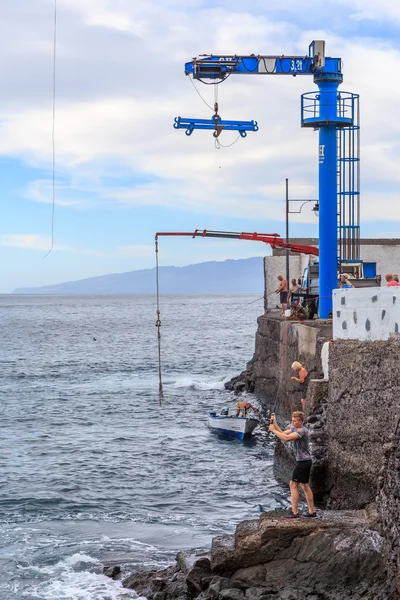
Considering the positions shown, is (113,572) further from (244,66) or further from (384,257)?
(384,257)

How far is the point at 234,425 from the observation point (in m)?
28.6

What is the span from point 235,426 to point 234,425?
5 centimetres

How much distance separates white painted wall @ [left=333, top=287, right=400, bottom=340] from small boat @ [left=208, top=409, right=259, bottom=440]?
33.4 feet

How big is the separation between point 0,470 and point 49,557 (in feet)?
25.8

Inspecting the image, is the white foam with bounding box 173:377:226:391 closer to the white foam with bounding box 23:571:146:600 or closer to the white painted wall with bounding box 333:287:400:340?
the white painted wall with bounding box 333:287:400:340

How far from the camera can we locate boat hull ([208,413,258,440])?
28375mm

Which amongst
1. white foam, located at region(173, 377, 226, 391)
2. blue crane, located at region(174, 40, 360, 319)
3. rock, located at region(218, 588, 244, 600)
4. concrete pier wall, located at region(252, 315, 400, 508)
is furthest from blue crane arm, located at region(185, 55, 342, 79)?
white foam, located at region(173, 377, 226, 391)

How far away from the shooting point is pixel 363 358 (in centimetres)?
1659

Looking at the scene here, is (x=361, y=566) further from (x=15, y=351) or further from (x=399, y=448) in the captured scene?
(x=15, y=351)

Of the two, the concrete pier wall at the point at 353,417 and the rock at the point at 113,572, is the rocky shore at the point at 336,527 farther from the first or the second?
the rock at the point at 113,572

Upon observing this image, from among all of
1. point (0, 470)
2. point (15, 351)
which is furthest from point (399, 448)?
point (15, 351)

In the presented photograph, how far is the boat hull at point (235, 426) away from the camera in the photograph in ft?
93.1

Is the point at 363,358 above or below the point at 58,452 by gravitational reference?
above

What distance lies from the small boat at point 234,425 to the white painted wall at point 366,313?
10179 millimetres
